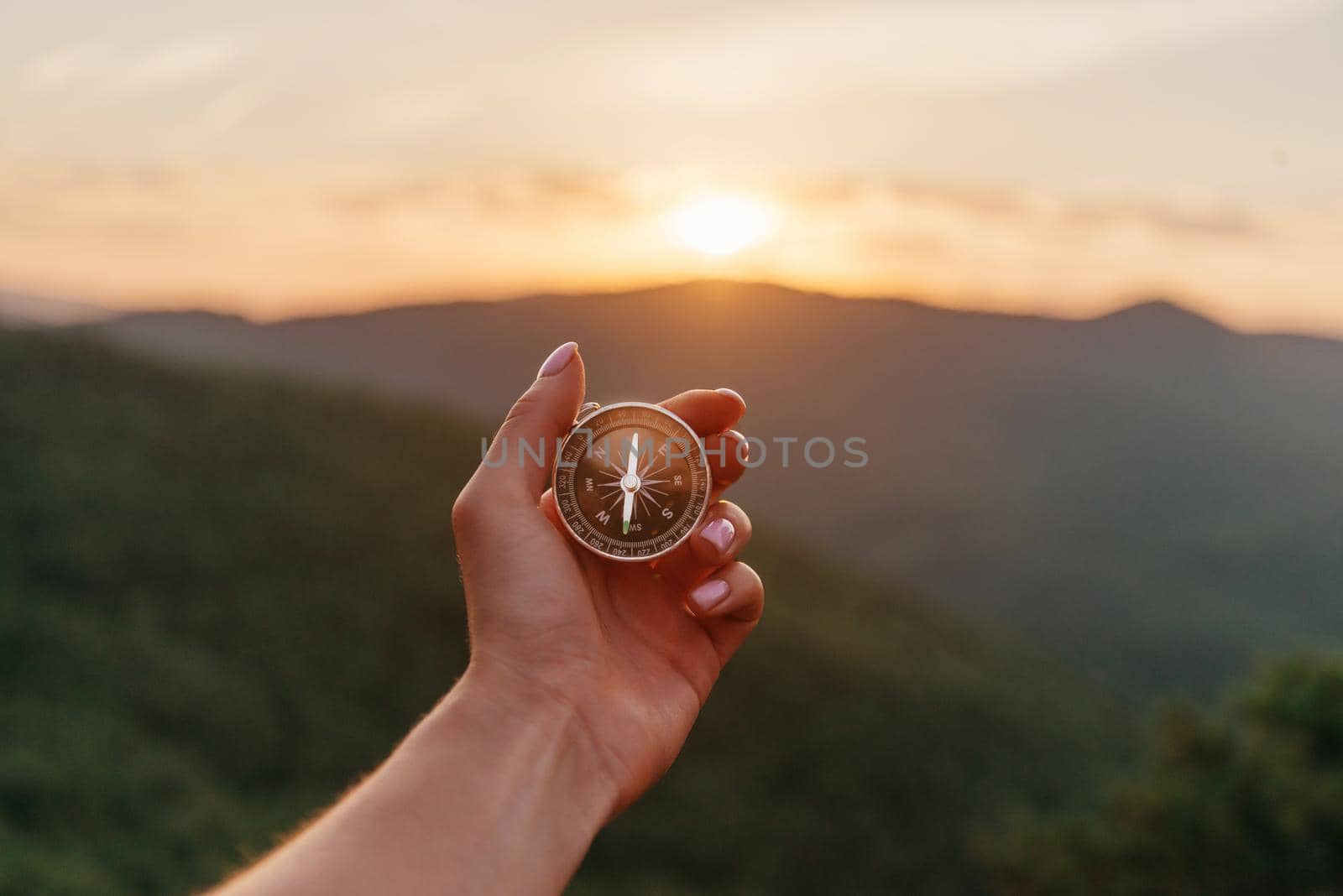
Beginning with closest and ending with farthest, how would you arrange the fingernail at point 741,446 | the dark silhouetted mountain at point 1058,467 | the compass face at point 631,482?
the compass face at point 631,482, the fingernail at point 741,446, the dark silhouetted mountain at point 1058,467

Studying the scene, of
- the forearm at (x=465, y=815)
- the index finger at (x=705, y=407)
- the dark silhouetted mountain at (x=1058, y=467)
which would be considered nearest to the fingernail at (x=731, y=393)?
the index finger at (x=705, y=407)

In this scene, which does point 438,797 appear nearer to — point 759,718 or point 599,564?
point 599,564

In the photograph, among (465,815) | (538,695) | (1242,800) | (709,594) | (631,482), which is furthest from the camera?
(1242,800)

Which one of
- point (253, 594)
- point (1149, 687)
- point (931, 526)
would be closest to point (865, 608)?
point (1149, 687)

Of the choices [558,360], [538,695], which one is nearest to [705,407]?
[558,360]

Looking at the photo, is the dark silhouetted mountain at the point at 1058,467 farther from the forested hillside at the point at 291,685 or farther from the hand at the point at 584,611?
the hand at the point at 584,611

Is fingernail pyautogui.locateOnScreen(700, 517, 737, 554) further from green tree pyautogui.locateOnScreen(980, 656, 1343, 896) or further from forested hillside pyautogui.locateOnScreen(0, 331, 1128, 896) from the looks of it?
forested hillside pyautogui.locateOnScreen(0, 331, 1128, 896)

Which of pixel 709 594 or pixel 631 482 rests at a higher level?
pixel 631 482

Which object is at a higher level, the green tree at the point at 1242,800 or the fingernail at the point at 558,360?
the fingernail at the point at 558,360

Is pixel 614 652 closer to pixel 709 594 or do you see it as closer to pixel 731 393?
pixel 709 594
